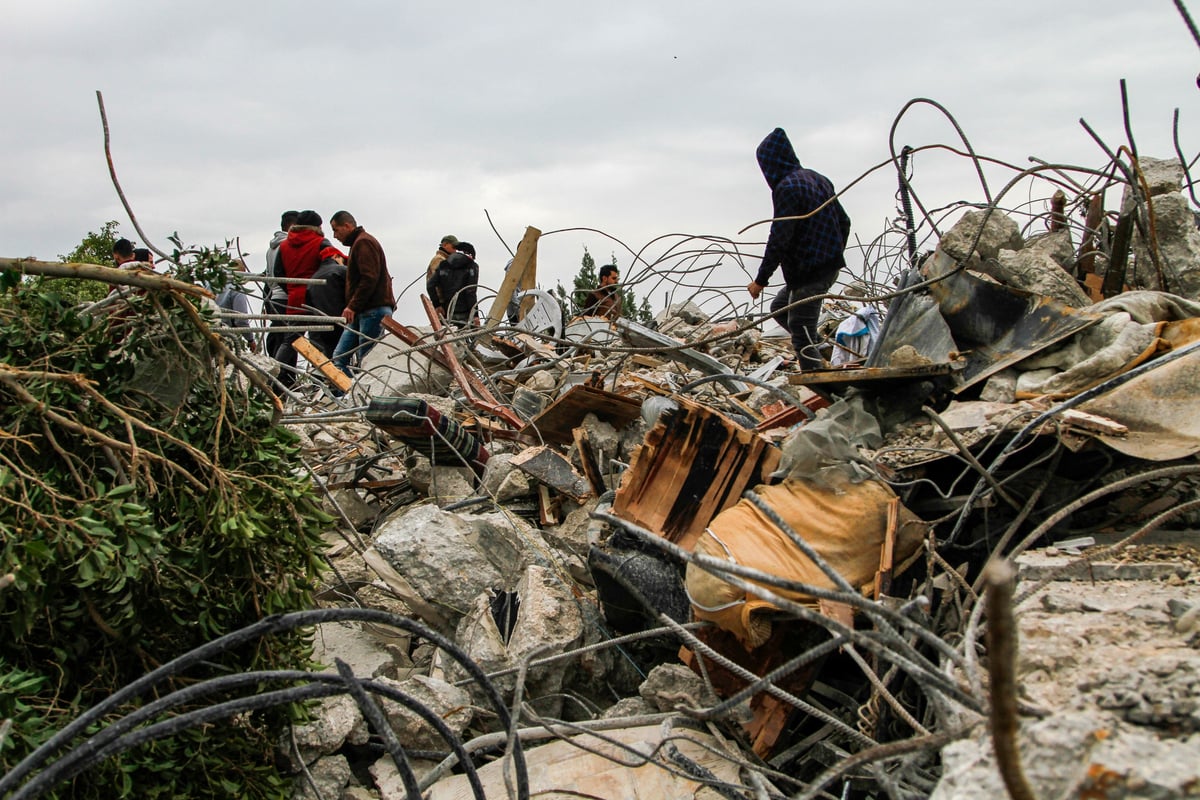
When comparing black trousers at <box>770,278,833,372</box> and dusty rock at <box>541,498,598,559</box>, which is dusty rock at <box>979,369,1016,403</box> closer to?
dusty rock at <box>541,498,598,559</box>

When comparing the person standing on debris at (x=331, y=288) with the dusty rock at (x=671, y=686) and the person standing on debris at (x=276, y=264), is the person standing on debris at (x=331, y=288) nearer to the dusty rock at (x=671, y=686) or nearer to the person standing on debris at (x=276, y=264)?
the person standing on debris at (x=276, y=264)

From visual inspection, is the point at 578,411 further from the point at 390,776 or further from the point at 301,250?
the point at 301,250

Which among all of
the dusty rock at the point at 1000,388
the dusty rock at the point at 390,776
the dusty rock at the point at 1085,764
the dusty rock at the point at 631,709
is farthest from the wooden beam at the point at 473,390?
the dusty rock at the point at 1085,764

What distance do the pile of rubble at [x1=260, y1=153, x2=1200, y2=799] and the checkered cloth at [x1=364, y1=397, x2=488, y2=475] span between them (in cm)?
3

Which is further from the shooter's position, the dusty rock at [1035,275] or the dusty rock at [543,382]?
the dusty rock at [543,382]

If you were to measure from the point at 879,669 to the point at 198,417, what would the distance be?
2.18 m

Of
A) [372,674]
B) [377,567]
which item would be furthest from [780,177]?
[372,674]

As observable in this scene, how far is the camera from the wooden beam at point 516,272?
27.6ft

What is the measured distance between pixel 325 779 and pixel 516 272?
241 inches

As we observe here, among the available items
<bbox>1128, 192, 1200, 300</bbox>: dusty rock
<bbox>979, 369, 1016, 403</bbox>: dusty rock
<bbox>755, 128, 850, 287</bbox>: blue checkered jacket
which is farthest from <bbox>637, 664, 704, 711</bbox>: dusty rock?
<bbox>755, 128, 850, 287</bbox>: blue checkered jacket

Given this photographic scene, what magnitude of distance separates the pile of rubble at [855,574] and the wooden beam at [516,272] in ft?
12.6

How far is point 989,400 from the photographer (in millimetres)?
3395

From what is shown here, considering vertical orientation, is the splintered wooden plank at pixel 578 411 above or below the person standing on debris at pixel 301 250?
below

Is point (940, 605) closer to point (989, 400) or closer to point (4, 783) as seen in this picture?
point (989, 400)
